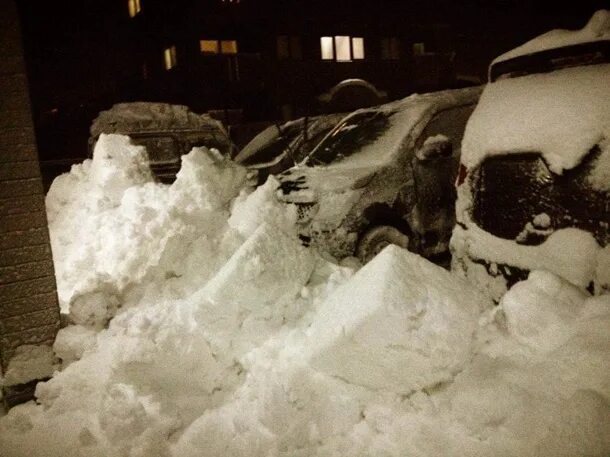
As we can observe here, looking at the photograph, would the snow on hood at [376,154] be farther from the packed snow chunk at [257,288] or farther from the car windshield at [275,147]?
the car windshield at [275,147]

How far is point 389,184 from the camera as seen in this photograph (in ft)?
15.8

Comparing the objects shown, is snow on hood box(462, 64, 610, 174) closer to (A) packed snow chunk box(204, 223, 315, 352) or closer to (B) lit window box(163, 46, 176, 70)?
(A) packed snow chunk box(204, 223, 315, 352)

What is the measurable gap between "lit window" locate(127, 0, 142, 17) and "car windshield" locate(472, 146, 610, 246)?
92.1ft

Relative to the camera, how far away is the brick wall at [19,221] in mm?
3191

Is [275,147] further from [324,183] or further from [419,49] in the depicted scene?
[419,49]

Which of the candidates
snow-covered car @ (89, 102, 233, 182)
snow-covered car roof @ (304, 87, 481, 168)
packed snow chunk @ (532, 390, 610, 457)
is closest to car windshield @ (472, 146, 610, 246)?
packed snow chunk @ (532, 390, 610, 457)

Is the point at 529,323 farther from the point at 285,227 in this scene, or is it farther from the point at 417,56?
the point at 417,56

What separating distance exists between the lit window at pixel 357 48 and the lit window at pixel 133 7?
1244cm

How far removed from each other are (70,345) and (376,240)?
9.67ft

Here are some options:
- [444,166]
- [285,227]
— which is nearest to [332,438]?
[285,227]

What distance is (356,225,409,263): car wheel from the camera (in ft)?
15.6

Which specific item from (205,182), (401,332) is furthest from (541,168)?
(205,182)

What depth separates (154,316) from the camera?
365 centimetres

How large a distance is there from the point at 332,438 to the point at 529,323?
128 cm
